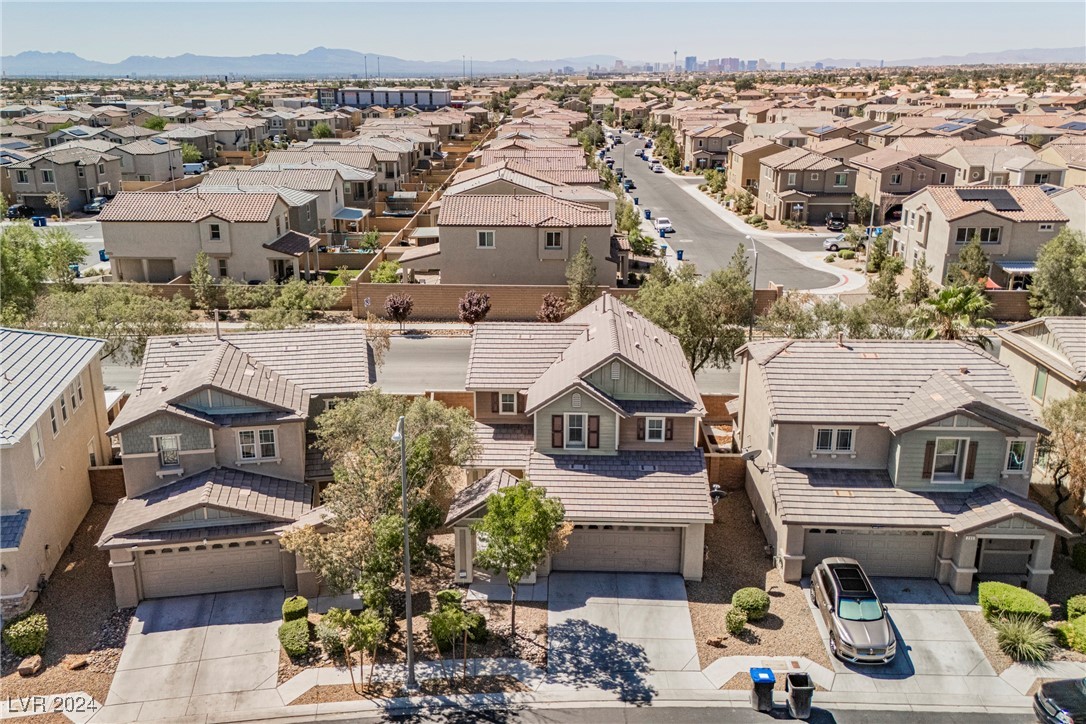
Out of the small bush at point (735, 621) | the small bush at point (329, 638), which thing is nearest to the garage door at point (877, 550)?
the small bush at point (735, 621)

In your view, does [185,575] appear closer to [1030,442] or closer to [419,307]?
[1030,442]

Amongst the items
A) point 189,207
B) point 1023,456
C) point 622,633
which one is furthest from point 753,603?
point 189,207

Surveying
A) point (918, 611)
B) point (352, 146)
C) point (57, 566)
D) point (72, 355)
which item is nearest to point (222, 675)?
point (57, 566)

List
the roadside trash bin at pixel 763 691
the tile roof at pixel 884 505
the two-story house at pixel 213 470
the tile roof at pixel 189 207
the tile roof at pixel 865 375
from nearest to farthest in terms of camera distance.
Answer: the roadside trash bin at pixel 763 691 < the two-story house at pixel 213 470 < the tile roof at pixel 884 505 < the tile roof at pixel 865 375 < the tile roof at pixel 189 207

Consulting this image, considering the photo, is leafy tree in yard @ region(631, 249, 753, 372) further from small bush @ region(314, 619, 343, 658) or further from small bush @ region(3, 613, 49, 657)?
small bush @ region(3, 613, 49, 657)

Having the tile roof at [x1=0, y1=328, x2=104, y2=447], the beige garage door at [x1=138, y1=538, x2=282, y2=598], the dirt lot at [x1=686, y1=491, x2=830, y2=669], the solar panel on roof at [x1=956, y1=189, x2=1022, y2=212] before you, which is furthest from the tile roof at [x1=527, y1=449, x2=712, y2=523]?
the solar panel on roof at [x1=956, y1=189, x2=1022, y2=212]

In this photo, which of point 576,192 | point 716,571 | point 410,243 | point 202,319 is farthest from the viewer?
point 410,243

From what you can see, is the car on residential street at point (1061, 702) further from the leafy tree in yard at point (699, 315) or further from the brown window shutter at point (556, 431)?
the leafy tree in yard at point (699, 315)

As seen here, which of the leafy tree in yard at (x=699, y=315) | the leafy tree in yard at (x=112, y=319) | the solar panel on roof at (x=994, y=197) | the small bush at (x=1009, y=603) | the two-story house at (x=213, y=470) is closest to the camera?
the small bush at (x=1009, y=603)
